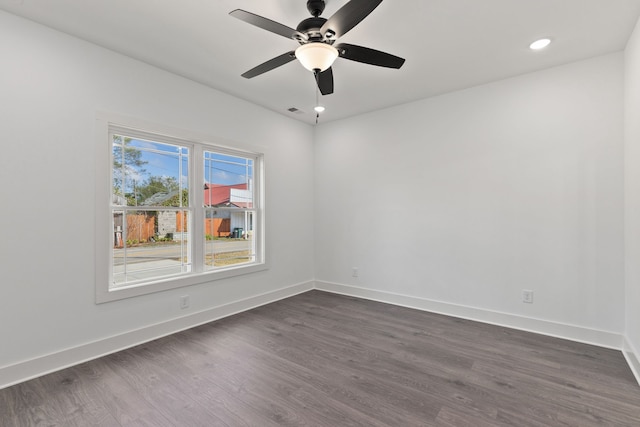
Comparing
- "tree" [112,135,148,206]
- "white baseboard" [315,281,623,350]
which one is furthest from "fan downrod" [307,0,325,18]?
"white baseboard" [315,281,623,350]

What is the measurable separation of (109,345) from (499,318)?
13.4 feet

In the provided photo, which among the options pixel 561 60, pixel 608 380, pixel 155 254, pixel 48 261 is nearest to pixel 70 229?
pixel 48 261

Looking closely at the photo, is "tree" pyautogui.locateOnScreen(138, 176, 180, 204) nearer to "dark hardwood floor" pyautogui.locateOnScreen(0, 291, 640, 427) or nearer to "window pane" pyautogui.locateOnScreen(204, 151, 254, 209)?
"window pane" pyautogui.locateOnScreen(204, 151, 254, 209)

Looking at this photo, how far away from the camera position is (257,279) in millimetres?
4156

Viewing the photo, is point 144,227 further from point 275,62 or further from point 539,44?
point 539,44

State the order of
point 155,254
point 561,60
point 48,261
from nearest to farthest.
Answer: point 48,261
point 561,60
point 155,254

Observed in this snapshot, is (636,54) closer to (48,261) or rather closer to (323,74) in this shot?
(323,74)

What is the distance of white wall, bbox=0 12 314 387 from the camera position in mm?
2271

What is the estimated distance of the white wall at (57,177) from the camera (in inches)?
89.4

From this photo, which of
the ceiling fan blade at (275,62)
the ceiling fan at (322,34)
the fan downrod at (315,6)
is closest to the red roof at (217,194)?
the ceiling fan blade at (275,62)

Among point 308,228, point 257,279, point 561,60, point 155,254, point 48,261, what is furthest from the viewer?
point 308,228

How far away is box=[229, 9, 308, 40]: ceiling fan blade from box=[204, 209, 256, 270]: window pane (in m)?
2.38

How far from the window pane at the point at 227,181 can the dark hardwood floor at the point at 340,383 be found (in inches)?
63.6

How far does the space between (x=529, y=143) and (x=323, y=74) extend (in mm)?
2452
